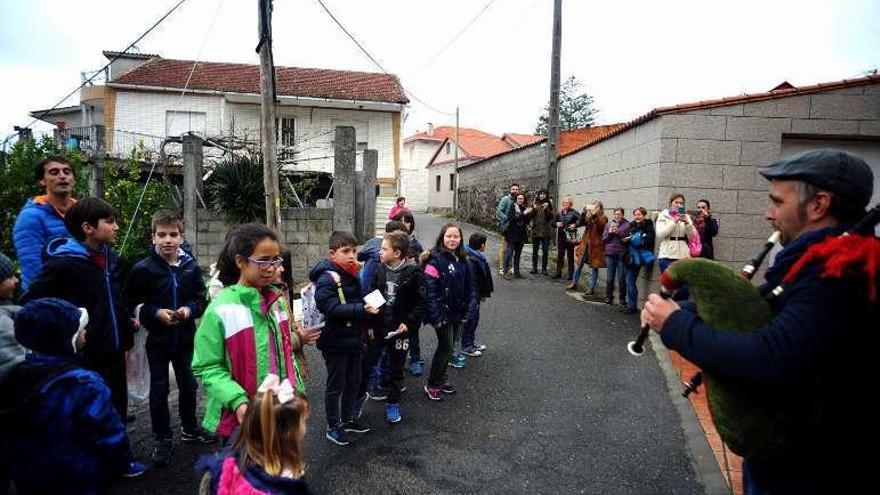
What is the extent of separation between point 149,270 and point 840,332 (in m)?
3.82

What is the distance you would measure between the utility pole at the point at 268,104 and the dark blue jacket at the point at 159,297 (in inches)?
127

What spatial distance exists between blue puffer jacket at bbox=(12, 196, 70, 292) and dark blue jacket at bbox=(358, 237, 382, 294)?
2184mm

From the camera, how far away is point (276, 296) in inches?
101

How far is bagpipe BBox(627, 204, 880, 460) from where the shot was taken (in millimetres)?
1436

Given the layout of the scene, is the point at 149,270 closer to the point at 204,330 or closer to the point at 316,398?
the point at 204,330

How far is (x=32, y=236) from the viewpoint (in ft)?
11.5

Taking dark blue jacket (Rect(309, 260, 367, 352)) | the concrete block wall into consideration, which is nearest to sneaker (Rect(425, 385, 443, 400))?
dark blue jacket (Rect(309, 260, 367, 352))

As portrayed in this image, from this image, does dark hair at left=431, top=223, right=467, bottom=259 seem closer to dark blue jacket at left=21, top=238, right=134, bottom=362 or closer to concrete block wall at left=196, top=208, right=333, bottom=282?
dark blue jacket at left=21, top=238, right=134, bottom=362

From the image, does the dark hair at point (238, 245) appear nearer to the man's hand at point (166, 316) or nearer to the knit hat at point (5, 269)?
the man's hand at point (166, 316)

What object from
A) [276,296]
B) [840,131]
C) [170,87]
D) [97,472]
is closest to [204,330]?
[276,296]

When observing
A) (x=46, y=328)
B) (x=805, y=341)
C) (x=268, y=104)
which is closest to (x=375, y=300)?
(x=46, y=328)

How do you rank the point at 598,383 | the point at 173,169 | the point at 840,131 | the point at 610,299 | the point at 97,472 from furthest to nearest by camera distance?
the point at 173,169, the point at 610,299, the point at 840,131, the point at 598,383, the point at 97,472

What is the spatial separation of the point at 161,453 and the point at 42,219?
6.01 feet

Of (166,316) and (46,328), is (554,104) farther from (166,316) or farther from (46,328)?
(46,328)
